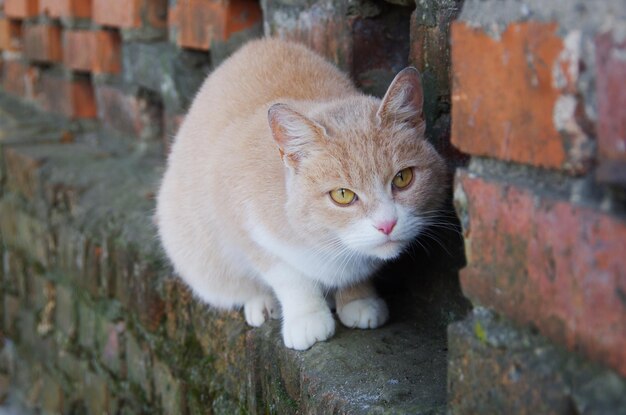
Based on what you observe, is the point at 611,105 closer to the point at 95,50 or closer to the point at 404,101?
the point at 404,101

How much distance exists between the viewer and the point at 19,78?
14.5 ft

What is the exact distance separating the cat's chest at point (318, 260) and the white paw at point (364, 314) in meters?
0.06

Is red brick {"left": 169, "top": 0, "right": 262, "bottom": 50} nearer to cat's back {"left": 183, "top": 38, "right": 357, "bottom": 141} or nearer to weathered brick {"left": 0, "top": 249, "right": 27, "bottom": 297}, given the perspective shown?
cat's back {"left": 183, "top": 38, "right": 357, "bottom": 141}

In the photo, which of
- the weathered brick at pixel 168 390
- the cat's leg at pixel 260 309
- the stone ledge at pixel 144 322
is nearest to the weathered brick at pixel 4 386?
the stone ledge at pixel 144 322

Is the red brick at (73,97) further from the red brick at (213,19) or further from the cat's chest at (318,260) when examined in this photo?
the cat's chest at (318,260)

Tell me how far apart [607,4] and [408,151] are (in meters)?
0.80

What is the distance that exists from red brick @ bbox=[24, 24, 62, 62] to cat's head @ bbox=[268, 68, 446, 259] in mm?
2514

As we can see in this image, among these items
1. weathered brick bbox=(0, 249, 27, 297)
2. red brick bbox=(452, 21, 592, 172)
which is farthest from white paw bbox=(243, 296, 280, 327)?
weathered brick bbox=(0, 249, 27, 297)

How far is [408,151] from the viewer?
1696 mm

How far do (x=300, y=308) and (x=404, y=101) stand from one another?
0.55 m

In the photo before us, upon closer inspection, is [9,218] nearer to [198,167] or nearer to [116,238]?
[116,238]

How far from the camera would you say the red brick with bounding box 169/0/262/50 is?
2.61m

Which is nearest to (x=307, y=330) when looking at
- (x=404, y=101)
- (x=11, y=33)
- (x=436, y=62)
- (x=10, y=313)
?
(x=404, y=101)

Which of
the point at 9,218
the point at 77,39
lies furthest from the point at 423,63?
the point at 9,218
